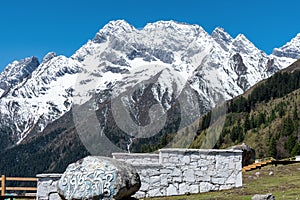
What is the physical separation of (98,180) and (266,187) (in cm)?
802

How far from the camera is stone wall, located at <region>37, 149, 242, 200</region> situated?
20797 mm

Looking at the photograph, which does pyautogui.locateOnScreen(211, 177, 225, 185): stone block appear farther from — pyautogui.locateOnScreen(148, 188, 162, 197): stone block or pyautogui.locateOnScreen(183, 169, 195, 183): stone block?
pyautogui.locateOnScreen(148, 188, 162, 197): stone block

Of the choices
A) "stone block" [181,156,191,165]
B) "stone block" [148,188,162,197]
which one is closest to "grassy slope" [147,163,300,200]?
"stone block" [148,188,162,197]

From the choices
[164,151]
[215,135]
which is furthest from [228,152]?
[215,135]

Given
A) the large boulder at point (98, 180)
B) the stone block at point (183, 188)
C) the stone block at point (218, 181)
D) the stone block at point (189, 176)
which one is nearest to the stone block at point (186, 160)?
the stone block at point (189, 176)

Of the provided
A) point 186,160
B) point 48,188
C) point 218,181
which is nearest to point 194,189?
point 218,181

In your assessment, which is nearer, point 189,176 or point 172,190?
point 172,190

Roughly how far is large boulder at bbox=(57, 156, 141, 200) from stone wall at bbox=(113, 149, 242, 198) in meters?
5.37

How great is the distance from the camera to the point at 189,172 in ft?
69.5

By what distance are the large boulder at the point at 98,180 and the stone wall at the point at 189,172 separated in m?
5.37

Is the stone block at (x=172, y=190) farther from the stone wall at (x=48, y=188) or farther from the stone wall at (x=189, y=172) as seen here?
the stone wall at (x=48, y=188)

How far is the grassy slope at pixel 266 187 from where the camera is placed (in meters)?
17.6

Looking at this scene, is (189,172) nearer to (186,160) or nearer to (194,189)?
(186,160)

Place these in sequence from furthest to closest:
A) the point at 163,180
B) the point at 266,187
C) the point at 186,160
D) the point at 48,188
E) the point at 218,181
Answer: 1. the point at 218,181
2. the point at 186,160
3. the point at 163,180
4. the point at 48,188
5. the point at 266,187
